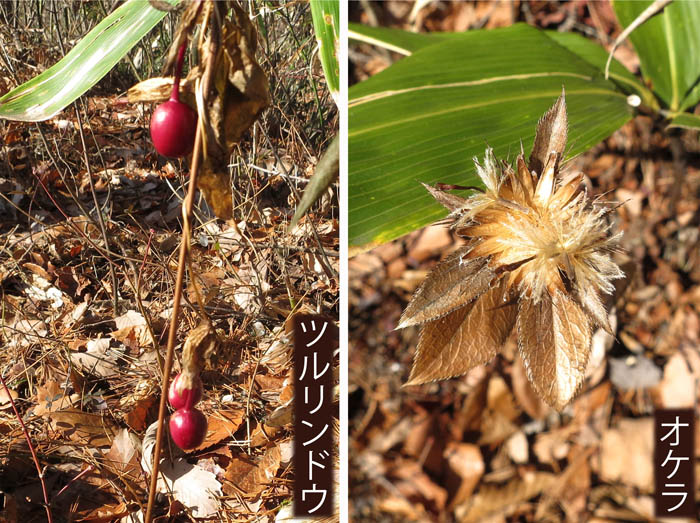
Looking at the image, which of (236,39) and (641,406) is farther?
(641,406)

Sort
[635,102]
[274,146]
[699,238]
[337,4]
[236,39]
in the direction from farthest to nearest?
1. [699,238]
2. [635,102]
3. [274,146]
4. [337,4]
5. [236,39]

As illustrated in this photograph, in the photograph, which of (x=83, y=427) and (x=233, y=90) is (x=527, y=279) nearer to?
(x=233, y=90)

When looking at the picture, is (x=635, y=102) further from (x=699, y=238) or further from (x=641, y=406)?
(x=641, y=406)

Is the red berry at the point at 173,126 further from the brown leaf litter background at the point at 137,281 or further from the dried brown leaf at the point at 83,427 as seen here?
the dried brown leaf at the point at 83,427

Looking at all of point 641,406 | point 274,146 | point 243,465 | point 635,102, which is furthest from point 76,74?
point 641,406

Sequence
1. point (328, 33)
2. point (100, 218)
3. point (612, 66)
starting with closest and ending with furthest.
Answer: point (328, 33) → point (100, 218) → point (612, 66)

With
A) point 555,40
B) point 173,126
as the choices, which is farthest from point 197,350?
point 555,40

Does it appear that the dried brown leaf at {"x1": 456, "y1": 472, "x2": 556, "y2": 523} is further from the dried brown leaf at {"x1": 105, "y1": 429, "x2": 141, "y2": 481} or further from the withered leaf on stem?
the withered leaf on stem
